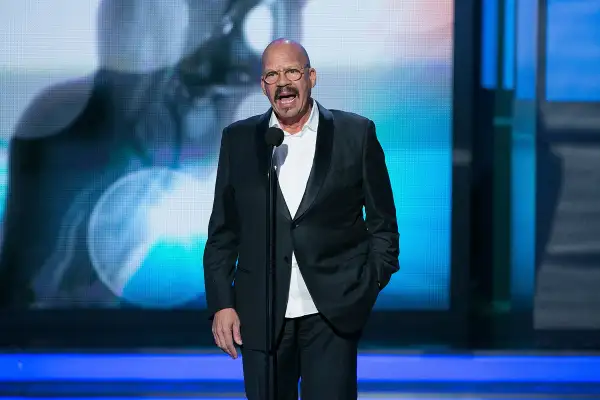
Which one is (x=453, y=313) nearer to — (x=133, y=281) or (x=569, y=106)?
(x=569, y=106)

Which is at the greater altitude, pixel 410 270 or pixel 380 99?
pixel 380 99

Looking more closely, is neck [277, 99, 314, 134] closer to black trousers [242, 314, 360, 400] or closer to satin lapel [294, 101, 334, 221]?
satin lapel [294, 101, 334, 221]

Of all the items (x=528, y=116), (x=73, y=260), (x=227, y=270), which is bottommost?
(x=73, y=260)

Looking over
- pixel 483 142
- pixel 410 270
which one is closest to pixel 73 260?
pixel 410 270

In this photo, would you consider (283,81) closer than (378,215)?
Yes

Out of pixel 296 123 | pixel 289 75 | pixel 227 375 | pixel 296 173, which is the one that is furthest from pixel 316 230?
pixel 227 375

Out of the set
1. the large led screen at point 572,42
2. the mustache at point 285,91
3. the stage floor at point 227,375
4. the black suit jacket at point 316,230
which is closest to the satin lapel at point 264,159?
the black suit jacket at point 316,230

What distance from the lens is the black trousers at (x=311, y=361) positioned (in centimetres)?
207

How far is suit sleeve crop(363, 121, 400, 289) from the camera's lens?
2.13 meters

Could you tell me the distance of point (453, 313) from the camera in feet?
14.4

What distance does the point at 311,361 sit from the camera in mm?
2082

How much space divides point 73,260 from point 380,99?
184cm

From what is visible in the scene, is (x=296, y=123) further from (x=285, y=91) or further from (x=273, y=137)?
(x=273, y=137)

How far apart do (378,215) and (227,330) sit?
1.60ft
